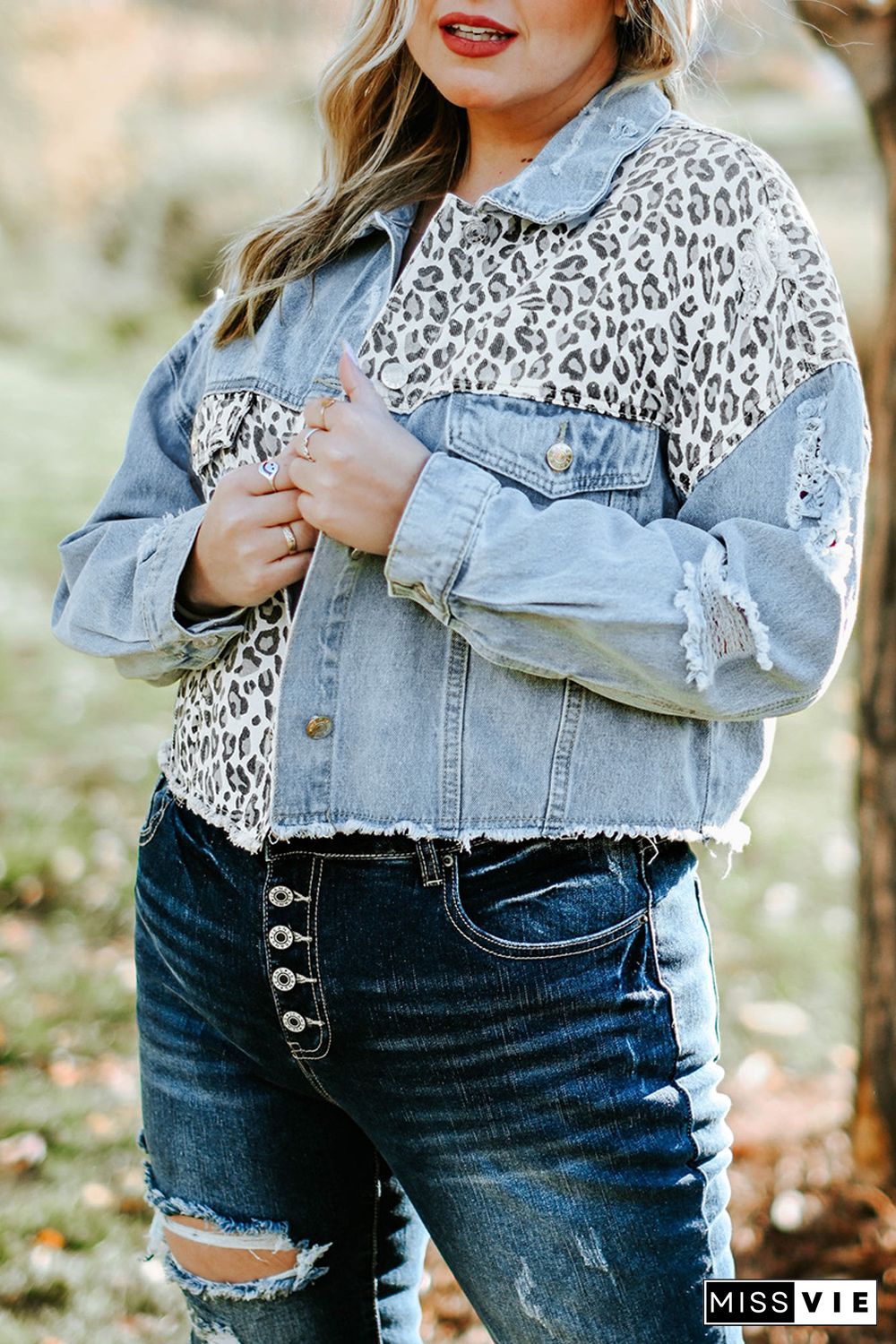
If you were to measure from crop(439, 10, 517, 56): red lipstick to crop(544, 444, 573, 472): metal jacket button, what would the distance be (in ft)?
1.50

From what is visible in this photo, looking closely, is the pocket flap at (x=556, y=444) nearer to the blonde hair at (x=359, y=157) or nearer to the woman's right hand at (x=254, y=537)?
the woman's right hand at (x=254, y=537)

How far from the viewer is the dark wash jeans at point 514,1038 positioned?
141 centimetres

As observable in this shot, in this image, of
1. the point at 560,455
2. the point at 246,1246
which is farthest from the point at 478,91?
the point at 246,1246

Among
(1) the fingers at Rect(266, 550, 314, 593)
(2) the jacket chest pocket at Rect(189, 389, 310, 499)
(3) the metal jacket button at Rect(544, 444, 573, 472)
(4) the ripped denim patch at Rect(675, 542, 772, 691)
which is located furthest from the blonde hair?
(4) the ripped denim patch at Rect(675, 542, 772, 691)

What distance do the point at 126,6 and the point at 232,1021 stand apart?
1274cm

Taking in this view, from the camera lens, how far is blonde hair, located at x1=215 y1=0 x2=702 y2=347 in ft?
5.71

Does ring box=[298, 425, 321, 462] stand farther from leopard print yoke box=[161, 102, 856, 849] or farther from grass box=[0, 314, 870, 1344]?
grass box=[0, 314, 870, 1344]

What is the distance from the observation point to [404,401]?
1.53m

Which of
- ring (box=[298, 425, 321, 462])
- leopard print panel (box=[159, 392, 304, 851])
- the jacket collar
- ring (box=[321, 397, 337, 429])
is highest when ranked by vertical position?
the jacket collar

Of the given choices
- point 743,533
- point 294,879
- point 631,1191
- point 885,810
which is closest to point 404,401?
point 743,533

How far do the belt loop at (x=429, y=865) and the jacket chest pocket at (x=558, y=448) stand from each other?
387mm

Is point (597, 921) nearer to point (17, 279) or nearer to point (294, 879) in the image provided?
point (294, 879)

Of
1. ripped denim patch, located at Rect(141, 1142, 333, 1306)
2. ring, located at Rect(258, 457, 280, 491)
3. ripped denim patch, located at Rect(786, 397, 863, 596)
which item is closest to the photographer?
ripped denim patch, located at Rect(786, 397, 863, 596)

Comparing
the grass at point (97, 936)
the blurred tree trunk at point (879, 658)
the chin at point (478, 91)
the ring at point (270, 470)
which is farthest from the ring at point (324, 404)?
the blurred tree trunk at point (879, 658)
